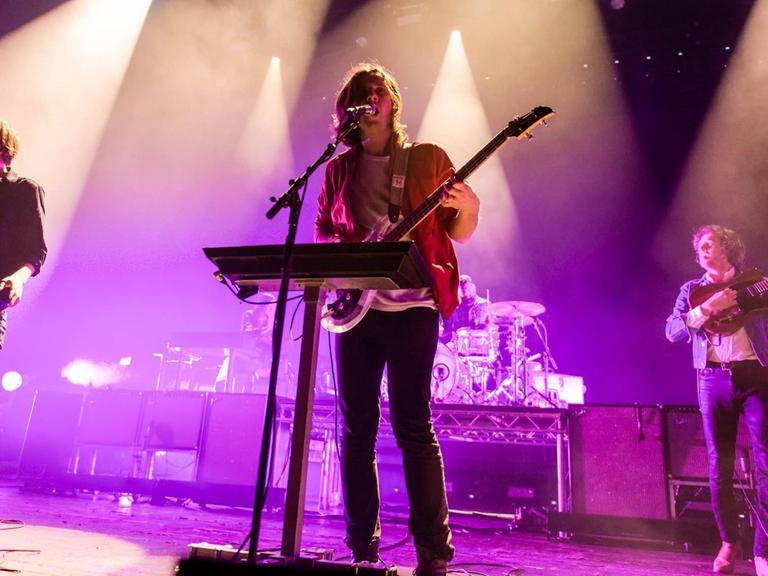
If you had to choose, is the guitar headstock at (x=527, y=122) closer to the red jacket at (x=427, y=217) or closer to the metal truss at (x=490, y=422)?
the red jacket at (x=427, y=217)

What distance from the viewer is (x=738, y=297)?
11.9 feet

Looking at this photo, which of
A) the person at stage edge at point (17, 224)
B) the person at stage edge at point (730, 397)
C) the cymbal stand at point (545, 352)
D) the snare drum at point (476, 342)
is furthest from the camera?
the cymbal stand at point (545, 352)

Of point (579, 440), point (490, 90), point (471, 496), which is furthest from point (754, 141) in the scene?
point (471, 496)

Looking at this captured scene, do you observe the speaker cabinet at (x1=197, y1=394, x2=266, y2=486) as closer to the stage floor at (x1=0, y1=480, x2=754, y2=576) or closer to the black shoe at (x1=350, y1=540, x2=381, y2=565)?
the stage floor at (x1=0, y1=480, x2=754, y2=576)

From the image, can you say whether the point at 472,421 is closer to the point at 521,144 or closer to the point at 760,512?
the point at 760,512

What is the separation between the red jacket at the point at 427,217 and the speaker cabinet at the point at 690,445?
355 centimetres

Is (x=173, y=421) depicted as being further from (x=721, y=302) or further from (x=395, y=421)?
(x=721, y=302)

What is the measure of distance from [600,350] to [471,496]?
3.84 meters

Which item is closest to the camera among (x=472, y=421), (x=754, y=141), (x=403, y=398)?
(x=403, y=398)

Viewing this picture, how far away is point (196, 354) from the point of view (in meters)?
9.09

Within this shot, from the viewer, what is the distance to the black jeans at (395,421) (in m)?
2.21

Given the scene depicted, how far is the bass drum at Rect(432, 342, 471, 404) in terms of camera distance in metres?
7.59

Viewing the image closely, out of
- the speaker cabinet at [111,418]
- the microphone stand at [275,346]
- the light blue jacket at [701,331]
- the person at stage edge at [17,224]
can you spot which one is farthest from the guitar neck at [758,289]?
the speaker cabinet at [111,418]

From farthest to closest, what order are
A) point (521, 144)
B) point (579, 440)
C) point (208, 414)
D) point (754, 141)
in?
point (521, 144) → point (754, 141) → point (208, 414) → point (579, 440)
